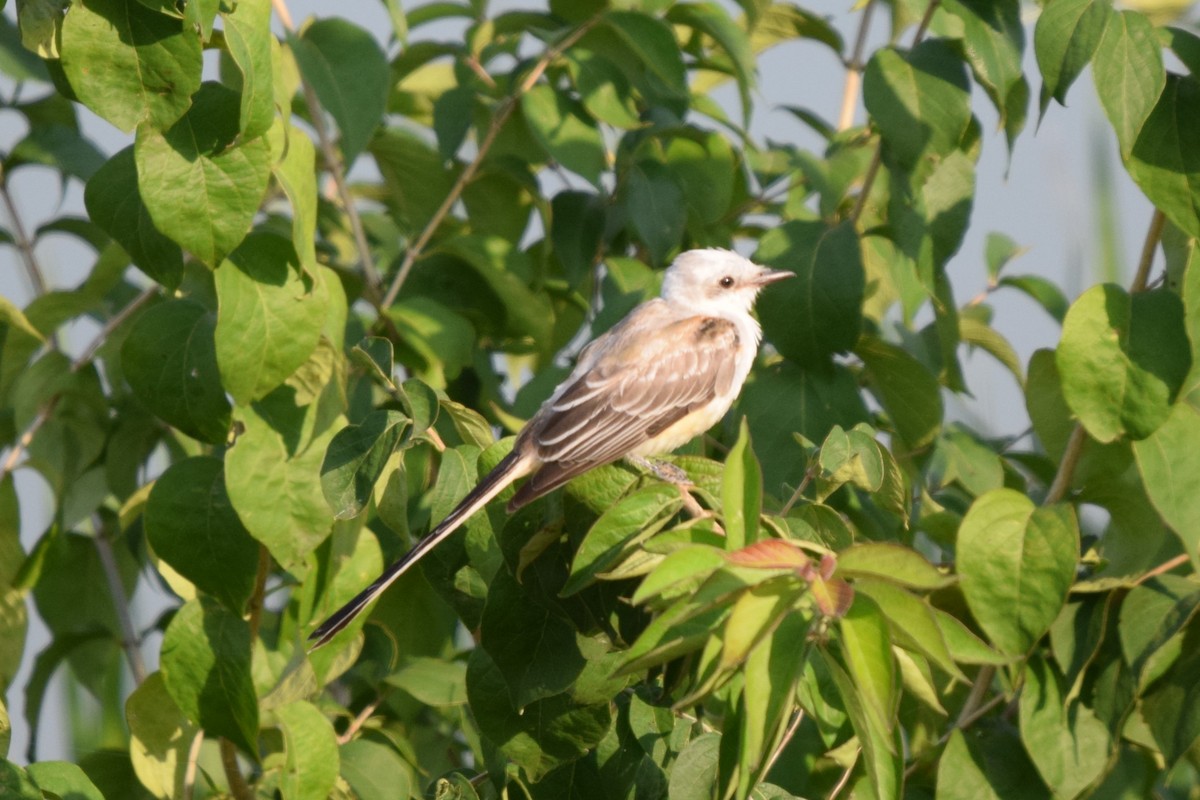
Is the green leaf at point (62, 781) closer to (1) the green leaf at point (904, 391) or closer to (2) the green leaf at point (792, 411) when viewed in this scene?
(2) the green leaf at point (792, 411)

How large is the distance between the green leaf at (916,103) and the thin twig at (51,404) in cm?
197

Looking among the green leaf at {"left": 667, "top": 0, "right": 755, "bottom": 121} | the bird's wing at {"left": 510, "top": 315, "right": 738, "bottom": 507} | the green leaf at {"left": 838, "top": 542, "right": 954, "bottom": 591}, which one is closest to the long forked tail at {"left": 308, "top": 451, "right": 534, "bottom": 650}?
the bird's wing at {"left": 510, "top": 315, "right": 738, "bottom": 507}

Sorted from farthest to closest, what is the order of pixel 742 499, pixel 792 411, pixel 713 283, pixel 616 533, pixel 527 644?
pixel 713 283 → pixel 792 411 → pixel 527 644 → pixel 616 533 → pixel 742 499

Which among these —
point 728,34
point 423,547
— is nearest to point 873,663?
point 423,547

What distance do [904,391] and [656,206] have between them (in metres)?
0.89

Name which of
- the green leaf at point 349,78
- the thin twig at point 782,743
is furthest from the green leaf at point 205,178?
the thin twig at point 782,743

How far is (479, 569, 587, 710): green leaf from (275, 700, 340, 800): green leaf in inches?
15.7

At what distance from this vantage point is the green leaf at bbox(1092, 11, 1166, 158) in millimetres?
2785

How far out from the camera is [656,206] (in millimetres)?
3955

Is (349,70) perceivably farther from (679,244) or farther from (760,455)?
(760,455)

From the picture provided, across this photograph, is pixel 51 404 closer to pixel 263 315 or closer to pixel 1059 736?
pixel 263 315

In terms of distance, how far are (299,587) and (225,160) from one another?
1.13 meters

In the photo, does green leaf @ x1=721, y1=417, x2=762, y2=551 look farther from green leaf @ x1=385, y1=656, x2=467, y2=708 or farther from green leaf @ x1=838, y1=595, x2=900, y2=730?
green leaf @ x1=385, y1=656, x2=467, y2=708

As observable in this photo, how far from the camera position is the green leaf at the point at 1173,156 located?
2924 mm
